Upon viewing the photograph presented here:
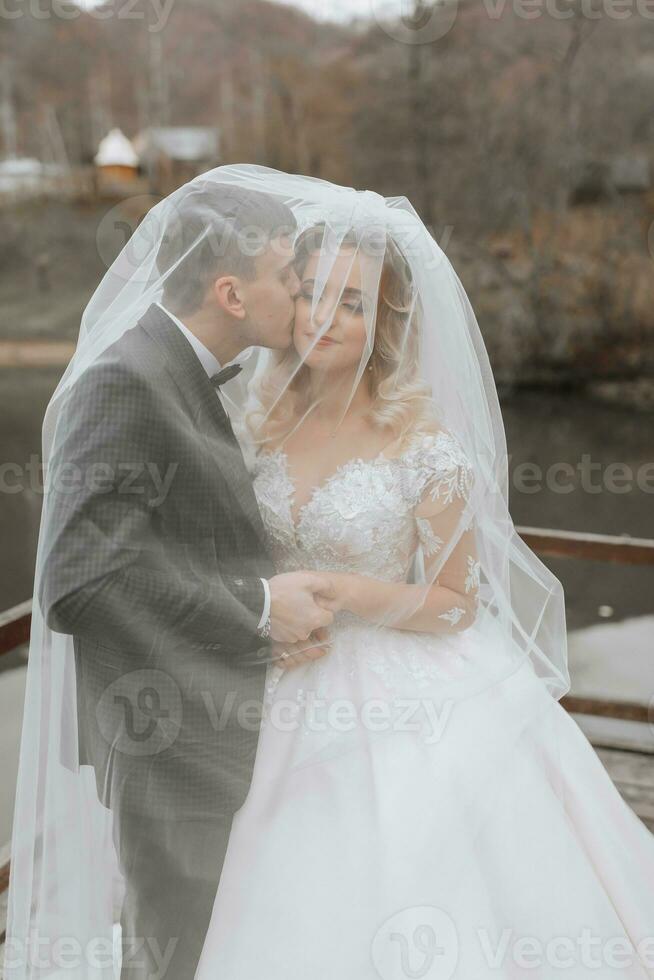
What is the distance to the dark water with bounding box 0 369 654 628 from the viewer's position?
7543 mm

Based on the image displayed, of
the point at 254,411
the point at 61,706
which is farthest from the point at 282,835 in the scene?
the point at 254,411

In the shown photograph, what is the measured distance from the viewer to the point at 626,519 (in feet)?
32.1

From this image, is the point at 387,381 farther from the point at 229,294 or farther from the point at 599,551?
the point at 599,551

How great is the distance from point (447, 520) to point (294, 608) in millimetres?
334

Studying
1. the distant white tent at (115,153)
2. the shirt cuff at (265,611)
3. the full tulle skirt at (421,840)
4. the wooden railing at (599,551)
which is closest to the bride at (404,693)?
the full tulle skirt at (421,840)

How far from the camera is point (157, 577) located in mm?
1263

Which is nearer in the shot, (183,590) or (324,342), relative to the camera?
(183,590)

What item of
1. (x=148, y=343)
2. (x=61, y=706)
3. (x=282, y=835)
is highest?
(x=148, y=343)

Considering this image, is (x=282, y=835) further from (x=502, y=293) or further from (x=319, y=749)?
(x=502, y=293)

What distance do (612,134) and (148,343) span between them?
15.9 m

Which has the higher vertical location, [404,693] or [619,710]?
[404,693]

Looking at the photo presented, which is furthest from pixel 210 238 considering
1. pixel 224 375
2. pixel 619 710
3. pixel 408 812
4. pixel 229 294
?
pixel 619 710

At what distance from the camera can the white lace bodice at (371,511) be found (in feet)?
5.00

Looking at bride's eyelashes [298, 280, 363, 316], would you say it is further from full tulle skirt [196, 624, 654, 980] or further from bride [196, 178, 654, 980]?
full tulle skirt [196, 624, 654, 980]
